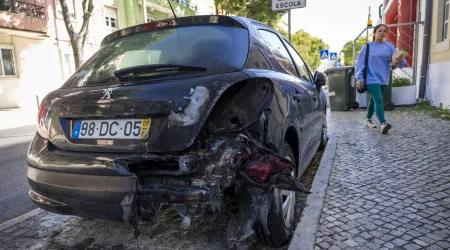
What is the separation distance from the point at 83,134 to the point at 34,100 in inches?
716

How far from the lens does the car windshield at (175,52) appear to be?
7.75 ft

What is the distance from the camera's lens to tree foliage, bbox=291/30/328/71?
6031 centimetres

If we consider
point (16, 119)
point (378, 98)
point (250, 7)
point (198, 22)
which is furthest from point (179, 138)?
point (250, 7)

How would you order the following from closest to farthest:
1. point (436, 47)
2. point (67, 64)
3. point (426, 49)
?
point (436, 47)
point (426, 49)
point (67, 64)

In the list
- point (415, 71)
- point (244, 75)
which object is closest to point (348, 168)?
point (244, 75)

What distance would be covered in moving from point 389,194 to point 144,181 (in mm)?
2352

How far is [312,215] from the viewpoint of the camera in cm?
277

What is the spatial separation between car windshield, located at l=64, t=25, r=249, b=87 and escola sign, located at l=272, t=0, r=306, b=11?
500cm

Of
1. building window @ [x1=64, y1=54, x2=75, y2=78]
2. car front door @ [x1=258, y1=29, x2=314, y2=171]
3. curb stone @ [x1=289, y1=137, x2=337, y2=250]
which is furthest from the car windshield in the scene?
building window @ [x1=64, y1=54, x2=75, y2=78]

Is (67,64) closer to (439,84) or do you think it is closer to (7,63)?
(7,63)

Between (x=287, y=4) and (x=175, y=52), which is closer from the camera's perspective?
(x=175, y=52)

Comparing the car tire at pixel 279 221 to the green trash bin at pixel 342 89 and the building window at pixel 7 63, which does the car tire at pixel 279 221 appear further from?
the building window at pixel 7 63

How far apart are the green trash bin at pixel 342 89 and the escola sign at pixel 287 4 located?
3.33m

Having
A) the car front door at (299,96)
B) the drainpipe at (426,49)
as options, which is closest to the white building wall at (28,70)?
the car front door at (299,96)
